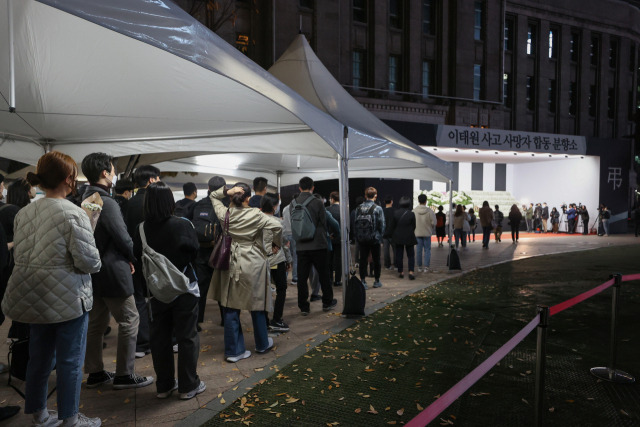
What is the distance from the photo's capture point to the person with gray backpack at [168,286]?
3387 mm

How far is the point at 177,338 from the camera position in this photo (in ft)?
11.7

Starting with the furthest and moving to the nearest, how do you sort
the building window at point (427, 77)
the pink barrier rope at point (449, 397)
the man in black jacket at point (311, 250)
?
the building window at point (427, 77) → the man in black jacket at point (311, 250) → the pink barrier rope at point (449, 397)

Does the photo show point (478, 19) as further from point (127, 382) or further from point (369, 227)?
point (127, 382)

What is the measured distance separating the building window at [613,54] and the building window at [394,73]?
19565mm

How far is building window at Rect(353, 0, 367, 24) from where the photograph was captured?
24169 millimetres

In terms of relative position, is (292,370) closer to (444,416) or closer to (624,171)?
(444,416)

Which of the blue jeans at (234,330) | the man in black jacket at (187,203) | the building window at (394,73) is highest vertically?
the building window at (394,73)

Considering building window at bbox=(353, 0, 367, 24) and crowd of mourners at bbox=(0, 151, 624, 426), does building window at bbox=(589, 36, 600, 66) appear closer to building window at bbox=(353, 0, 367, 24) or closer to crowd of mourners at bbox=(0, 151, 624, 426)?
building window at bbox=(353, 0, 367, 24)

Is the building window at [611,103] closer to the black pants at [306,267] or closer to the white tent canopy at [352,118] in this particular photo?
the white tent canopy at [352,118]

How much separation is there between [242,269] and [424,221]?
6.66 meters

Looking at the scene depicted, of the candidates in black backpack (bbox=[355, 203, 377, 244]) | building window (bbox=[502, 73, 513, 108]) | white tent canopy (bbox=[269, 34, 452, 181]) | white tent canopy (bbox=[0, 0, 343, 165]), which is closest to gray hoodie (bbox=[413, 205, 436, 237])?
white tent canopy (bbox=[269, 34, 452, 181])

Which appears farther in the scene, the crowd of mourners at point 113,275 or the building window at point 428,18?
the building window at point 428,18

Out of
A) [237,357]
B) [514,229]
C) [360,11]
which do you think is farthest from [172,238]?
[360,11]

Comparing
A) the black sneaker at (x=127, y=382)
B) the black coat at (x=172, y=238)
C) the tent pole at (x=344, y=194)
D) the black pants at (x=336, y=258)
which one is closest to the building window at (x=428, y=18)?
the black pants at (x=336, y=258)
